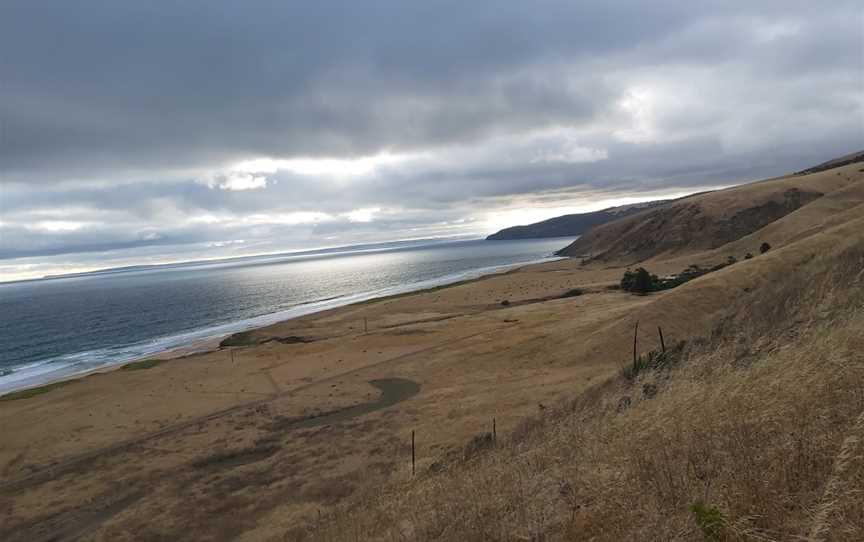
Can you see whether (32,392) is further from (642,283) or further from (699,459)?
(642,283)

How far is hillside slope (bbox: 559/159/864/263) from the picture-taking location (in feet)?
315

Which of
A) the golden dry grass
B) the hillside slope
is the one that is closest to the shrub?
the hillside slope

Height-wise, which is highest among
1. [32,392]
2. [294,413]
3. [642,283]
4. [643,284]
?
[642,283]

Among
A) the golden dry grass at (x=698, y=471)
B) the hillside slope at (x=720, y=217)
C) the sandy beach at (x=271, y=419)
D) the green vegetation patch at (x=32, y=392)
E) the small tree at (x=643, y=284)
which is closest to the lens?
the golden dry grass at (x=698, y=471)

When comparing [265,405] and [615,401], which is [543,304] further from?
[615,401]

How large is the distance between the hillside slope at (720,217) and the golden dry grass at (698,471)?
96.9 meters

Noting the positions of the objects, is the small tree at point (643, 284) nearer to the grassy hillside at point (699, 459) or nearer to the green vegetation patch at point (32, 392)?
the grassy hillside at point (699, 459)

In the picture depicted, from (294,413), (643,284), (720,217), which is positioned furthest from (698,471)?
(720,217)

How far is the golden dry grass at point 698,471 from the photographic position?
4.71m

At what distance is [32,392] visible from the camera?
44.7 m

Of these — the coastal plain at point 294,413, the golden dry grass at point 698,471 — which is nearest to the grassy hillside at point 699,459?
the golden dry grass at point 698,471

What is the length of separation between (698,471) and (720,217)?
11075 centimetres

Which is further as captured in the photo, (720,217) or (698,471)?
(720,217)

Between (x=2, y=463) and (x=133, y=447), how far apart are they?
735cm
